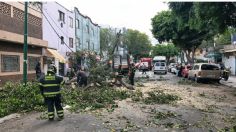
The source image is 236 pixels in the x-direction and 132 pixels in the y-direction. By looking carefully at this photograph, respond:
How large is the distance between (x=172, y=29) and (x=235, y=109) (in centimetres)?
3058

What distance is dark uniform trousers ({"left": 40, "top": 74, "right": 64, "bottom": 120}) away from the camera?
983 centimetres

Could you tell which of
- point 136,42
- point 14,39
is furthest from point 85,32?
point 136,42

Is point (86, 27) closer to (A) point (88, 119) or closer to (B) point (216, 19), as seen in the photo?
(B) point (216, 19)

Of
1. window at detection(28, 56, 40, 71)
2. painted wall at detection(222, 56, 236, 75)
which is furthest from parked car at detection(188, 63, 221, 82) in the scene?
painted wall at detection(222, 56, 236, 75)

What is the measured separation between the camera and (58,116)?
9.98 metres

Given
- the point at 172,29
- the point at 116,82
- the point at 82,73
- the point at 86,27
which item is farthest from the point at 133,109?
the point at 86,27

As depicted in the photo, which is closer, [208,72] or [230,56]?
[208,72]

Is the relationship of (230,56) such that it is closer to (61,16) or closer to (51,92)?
(61,16)

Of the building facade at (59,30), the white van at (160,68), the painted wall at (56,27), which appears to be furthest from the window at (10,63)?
the white van at (160,68)

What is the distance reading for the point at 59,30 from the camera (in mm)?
36844

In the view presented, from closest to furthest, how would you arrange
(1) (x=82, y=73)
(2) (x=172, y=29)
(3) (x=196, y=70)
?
1. (1) (x=82, y=73)
2. (3) (x=196, y=70)
3. (2) (x=172, y=29)

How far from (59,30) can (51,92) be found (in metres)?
27.7

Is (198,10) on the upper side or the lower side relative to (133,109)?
upper

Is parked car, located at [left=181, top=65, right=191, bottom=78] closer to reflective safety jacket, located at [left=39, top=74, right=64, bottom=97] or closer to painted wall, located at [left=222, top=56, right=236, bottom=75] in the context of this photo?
painted wall, located at [left=222, top=56, right=236, bottom=75]
